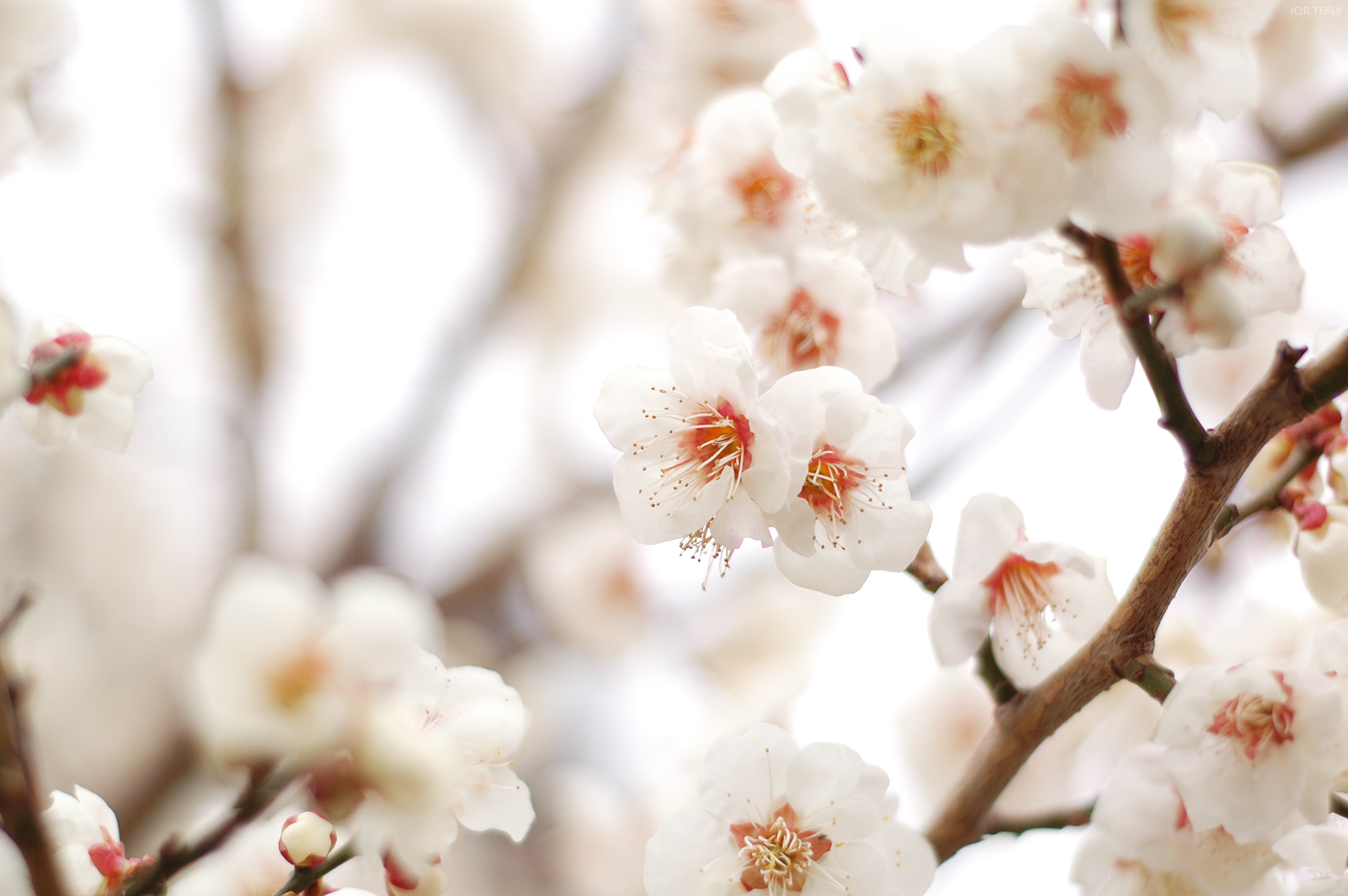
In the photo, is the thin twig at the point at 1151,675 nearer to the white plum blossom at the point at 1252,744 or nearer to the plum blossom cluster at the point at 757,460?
the white plum blossom at the point at 1252,744

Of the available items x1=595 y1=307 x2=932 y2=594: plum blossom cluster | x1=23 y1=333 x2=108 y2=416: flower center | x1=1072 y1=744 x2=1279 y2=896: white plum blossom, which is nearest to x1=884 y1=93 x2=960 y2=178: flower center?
x1=595 y1=307 x2=932 y2=594: plum blossom cluster

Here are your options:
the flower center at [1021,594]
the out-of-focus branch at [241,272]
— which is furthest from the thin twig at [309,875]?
the out-of-focus branch at [241,272]

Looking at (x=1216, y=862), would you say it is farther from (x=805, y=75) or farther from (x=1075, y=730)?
(x=1075, y=730)

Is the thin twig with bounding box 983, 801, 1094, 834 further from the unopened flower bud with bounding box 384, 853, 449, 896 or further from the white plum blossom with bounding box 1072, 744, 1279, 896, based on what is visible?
the unopened flower bud with bounding box 384, 853, 449, 896

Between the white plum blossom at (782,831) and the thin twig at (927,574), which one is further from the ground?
the thin twig at (927,574)

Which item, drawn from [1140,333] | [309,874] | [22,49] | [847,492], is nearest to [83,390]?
[22,49]

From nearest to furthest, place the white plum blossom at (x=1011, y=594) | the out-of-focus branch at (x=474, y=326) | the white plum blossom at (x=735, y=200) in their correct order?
the white plum blossom at (x=1011, y=594) < the white plum blossom at (x=735, y=200) < the out-of-focus branch at (x=474, y=326)
